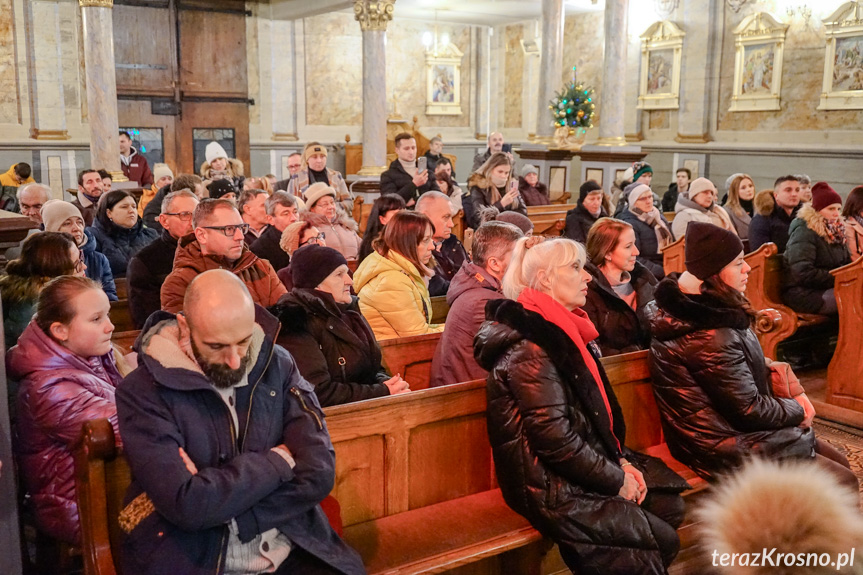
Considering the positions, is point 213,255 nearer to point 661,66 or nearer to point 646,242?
point 646,242

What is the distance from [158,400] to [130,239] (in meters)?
4.19

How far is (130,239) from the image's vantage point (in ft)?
19.3

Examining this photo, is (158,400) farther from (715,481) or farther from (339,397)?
(715,481)

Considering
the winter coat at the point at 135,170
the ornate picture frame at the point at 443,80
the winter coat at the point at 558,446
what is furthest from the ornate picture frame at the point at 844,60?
the winter coat at the point at 558,446

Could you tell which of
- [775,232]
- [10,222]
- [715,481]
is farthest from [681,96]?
[10,222]

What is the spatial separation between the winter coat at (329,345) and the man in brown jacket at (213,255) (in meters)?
0.84

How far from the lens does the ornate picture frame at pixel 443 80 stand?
1756 centimetres

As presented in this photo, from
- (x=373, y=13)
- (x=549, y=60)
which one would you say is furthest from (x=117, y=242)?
(x=549, y=60)

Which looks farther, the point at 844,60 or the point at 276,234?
the point at 844,60

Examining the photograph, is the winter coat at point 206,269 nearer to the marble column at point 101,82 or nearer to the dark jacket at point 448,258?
the dark jacket at point 448,258

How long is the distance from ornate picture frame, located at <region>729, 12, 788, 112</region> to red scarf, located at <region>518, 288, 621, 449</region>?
430 inches

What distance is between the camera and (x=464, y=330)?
3.46m

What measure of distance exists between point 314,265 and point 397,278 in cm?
88

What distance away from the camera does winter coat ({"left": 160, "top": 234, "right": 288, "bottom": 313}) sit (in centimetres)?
368
